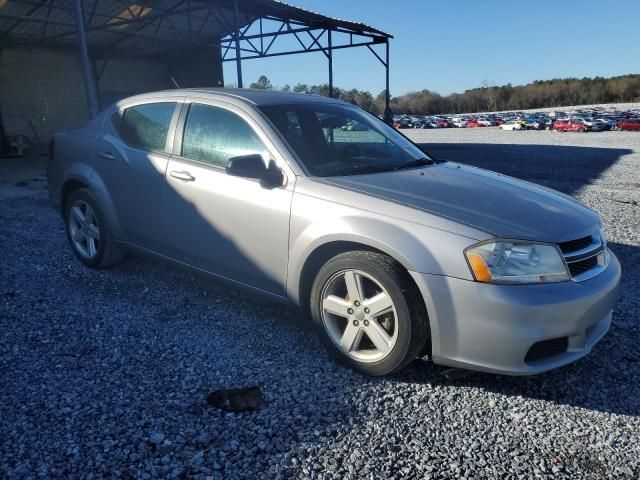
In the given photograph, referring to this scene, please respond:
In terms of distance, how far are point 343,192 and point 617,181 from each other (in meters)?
10.4

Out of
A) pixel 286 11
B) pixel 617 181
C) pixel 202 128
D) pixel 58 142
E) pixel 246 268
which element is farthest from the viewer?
pixel 286 11

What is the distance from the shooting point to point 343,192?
9.21 feet

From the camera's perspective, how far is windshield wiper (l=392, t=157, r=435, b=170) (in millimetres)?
3441

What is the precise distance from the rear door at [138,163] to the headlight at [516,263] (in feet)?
7.77

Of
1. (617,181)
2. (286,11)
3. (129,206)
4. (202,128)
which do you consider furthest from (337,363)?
(286,11)

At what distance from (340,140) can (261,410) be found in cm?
199

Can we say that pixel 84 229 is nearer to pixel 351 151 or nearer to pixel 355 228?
pixel 351 151

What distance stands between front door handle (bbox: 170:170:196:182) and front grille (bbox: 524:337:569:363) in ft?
7.88

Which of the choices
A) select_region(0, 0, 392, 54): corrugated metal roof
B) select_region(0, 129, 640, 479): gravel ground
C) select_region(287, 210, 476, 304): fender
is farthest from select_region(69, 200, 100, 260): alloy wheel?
select_region(0, 0, 392, 54): corrugated metal roof

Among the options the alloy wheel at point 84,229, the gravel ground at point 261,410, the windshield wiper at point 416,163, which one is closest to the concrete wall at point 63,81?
the alloy wheel at point 84,229

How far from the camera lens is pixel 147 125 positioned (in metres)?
3.92

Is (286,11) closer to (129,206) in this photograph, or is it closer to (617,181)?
(617,181)

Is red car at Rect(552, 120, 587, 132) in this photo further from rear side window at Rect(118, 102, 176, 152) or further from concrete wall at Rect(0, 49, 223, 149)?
rear side window at Rect(118, 102, 176, 152)

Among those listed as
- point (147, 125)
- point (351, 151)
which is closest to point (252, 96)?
point (351, 151)
